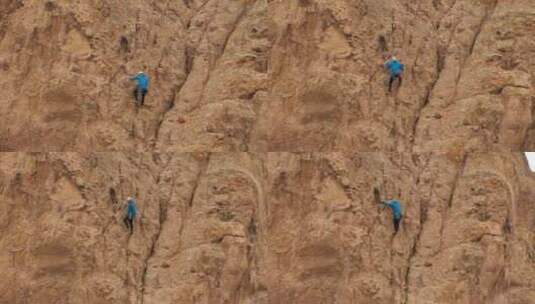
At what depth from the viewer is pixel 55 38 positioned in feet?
94.3

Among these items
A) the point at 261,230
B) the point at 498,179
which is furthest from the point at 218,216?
the point at 498,179

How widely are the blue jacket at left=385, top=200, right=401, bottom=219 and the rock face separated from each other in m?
0.34

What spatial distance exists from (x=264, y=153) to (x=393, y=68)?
124 inches

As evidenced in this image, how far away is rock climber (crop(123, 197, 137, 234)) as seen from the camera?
27.6 m

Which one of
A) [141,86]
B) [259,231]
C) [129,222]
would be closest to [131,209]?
[129,222]

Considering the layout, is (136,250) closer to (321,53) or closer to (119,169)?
(119,169)

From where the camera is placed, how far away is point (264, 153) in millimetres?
28422

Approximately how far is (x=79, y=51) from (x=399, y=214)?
7.07 meters

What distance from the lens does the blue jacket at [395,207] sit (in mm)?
28016

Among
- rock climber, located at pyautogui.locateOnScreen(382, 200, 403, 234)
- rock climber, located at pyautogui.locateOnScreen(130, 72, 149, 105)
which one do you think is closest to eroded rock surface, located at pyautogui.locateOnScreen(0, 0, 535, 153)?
rock climber, located at pyautogui.locateOnScreen(130, 72, 149, 105)

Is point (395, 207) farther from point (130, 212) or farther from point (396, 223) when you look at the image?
point (130, 212)

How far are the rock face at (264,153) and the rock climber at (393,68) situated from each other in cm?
19

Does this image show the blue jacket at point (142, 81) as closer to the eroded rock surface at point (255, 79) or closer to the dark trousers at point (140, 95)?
the dark trousers at point (140, 95)

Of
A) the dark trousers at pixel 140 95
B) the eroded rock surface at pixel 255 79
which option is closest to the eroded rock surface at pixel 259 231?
the eroded rock surface at pixel 255 79
